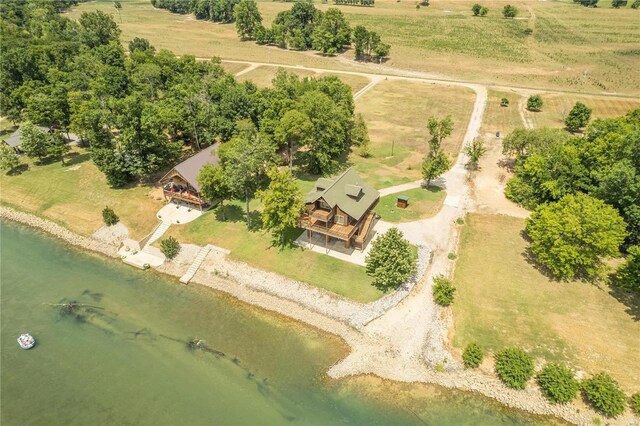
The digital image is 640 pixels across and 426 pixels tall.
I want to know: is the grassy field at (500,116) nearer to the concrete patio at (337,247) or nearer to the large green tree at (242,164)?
the concrete patio at (337,247)

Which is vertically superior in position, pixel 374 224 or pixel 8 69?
pixel 8 69

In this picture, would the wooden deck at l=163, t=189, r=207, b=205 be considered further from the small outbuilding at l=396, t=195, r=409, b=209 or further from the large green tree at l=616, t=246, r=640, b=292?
the large green tree at l=616, t=246, r=640, b=292

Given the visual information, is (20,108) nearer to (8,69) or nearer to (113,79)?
(8,69)

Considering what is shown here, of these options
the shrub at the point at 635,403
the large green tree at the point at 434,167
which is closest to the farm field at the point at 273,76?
the large green tree at the point at 434,167

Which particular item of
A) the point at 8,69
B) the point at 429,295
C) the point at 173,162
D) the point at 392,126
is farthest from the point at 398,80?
the point at 8,69

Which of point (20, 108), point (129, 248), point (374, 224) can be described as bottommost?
point (129, 248)

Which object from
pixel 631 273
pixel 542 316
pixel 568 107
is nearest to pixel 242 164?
pixel 542 316

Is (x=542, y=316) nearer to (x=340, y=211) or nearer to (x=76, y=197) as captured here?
(x=340, y=211)
